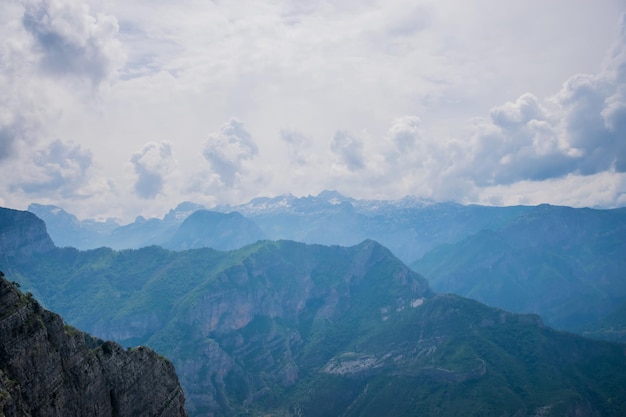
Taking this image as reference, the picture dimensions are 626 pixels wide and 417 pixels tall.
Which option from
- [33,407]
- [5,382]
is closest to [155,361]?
[33,407]

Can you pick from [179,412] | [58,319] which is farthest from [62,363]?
[179,412]

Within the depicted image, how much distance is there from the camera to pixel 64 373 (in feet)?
279

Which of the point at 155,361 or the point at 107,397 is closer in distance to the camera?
the point at 107,397

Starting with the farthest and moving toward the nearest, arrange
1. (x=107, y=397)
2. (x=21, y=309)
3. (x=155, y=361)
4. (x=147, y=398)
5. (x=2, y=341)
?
(x=155, y=361) < (x=147, y=398) < (x=107, y=397) < (x=21, y=309) < (x=2, y=341)

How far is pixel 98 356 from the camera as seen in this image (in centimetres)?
9631

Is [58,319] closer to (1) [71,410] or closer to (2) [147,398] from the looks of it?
(1) [71,410]

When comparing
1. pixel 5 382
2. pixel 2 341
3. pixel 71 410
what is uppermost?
pixel 2 341

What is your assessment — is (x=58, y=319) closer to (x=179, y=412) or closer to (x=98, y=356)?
(x=98, y=356)

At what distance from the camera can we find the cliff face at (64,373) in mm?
74812

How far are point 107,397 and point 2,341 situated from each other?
26.9m

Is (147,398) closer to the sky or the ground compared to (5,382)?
closer to the ground

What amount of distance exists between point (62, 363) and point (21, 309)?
1252 cm

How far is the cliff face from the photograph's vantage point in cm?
7481

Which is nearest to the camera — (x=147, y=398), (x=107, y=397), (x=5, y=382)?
(x=5, y=382)
